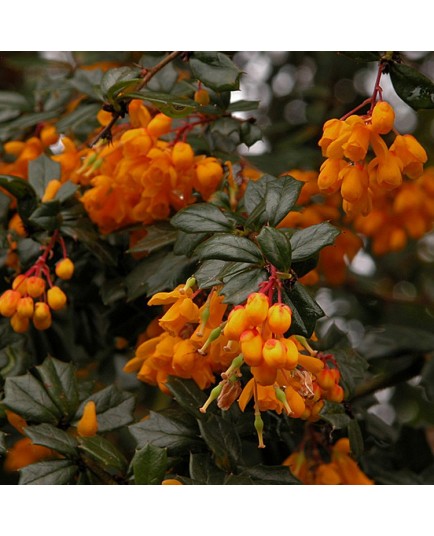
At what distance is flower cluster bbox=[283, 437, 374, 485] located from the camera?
4.02 feet

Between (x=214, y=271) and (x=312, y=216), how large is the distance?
60 centimetres

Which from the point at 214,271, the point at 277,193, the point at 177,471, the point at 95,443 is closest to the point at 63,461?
the point at 95,443

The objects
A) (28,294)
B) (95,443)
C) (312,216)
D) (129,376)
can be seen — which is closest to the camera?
(95,443)

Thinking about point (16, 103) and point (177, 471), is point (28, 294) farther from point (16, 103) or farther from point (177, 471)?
point (16, 103)

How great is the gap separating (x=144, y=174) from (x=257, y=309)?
40 centimetres

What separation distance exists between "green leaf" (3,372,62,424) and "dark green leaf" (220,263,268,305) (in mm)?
344

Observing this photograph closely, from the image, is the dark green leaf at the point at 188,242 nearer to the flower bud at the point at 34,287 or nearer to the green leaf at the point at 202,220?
the green leaf at the point at 202,220

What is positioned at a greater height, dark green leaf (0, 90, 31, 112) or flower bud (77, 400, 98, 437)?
dark green leaf (0, 90, 31, 112)

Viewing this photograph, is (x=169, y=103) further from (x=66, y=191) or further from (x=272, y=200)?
(x=66, y=191)

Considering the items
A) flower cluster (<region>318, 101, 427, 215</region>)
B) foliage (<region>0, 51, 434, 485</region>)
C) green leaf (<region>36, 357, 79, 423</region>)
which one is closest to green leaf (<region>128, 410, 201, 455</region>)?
foliage (<region>0, 51, 434, 485</region>)

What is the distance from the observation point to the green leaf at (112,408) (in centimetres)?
113

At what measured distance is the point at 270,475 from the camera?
3.38 feet

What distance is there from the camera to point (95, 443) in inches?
40.9

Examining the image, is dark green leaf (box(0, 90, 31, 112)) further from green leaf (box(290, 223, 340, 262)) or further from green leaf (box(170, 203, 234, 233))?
green leaf (box(290, 223, 340, 262))
